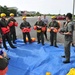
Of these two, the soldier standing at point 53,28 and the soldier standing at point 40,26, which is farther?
the soldier standing at point 40,26

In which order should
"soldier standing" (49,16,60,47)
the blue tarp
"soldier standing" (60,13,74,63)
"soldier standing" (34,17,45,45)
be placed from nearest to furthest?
the blue tarp < "soldier standing" (60,13,74,63) < "soldier standing" (49,16,60,47) < "soldier standing" (34,17,45,45)

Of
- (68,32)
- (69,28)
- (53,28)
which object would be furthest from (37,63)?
(53,28)

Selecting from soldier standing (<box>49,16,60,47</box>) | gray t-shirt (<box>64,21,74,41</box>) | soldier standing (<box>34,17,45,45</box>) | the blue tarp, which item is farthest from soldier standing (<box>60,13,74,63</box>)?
soldier standing (<box>34,17,45,45</box>)

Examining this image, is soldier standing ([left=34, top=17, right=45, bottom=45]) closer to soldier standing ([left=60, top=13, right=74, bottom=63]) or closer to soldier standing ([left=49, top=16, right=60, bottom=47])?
soldier standing ([left=49, top=16, right=60, bottom=47])

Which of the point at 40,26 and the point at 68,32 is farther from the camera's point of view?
the point at 40,26

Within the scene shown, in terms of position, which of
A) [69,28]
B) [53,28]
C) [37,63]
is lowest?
[37,63]

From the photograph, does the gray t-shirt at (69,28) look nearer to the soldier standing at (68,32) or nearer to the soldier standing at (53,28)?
the soldier standing at (68,32)

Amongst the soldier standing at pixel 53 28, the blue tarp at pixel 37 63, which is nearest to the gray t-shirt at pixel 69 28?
the blue tarp at pixel 37 63

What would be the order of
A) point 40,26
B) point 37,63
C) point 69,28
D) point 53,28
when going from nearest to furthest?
point 69,28, point 37,63, point 53,28, point 40,26

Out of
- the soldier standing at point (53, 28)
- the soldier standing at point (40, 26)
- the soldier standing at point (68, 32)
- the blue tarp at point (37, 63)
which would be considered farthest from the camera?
the soldier standing at point (40, 26)

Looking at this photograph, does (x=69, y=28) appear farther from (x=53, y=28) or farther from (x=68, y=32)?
(x=53, y=28)

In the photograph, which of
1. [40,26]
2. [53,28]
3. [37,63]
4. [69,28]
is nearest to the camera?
[69,28]

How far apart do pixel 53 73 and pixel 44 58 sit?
6.22 feet

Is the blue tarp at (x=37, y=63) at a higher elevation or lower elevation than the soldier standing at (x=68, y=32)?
lower
